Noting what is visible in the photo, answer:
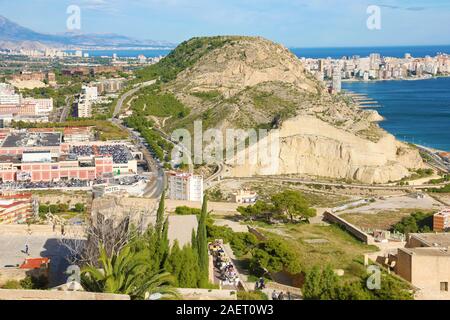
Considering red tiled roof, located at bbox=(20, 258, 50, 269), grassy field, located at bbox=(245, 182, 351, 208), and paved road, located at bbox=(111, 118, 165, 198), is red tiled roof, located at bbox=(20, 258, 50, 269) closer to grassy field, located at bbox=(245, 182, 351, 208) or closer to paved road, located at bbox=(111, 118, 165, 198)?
paved road, located at bbox=(111, 118, 165, 198)

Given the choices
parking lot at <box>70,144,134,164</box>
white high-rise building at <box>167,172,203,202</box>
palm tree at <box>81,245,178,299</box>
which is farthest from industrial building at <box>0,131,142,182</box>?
palm tree at <box>81,245,178,299</box>

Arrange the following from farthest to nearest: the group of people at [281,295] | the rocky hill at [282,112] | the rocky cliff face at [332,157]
A: the rocky hill at [282,112] < the rocky cliff face at [332,157] < the group of people at [281,295]

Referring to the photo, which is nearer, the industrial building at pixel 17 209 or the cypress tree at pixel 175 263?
the cypress tree at pixel 175 263

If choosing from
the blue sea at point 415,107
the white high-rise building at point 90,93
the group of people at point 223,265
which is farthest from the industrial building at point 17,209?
the blue sea at point 415,107

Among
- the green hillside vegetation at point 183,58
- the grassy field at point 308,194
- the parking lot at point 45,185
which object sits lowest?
the grassy field at point 308,194

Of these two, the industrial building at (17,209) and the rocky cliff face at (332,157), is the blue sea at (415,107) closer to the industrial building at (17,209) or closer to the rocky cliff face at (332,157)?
the rocky cliff face at (332,157)

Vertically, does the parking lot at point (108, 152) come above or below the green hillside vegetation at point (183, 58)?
below
